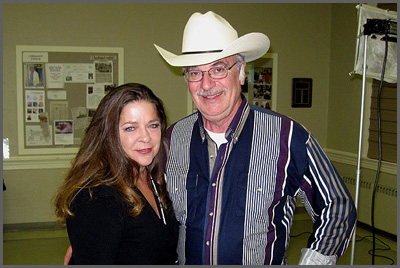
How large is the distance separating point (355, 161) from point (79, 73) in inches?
141

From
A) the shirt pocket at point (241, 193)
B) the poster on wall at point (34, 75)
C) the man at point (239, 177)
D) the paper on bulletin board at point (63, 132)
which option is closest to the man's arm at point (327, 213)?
the man at point (239, 177)

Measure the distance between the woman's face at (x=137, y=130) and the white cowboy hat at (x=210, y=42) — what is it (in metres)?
0.29

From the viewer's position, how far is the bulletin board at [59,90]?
4527 millimetres

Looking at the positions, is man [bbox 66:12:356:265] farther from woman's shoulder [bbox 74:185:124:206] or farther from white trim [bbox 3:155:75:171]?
white trim [bbox 3:155:75:171]

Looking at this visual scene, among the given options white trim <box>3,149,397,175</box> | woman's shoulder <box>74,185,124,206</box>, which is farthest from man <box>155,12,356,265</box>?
white trim <box>3,149,397,175</box>

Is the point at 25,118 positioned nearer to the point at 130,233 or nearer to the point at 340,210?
the point at 130,233

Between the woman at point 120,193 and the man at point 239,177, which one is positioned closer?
the woman at point 120,193

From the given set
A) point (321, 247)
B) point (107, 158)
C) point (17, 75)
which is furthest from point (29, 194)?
point (321, 247)

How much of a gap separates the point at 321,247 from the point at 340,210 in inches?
6.6

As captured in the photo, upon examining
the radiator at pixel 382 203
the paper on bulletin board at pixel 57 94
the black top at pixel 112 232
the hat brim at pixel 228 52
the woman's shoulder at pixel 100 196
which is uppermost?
the hat brim at pixel 228 52

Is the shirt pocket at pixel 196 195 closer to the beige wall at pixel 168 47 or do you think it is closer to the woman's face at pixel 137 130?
the woman's face at pixel 137 130

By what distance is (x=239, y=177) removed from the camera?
1610mm

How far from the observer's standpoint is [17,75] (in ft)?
14.7

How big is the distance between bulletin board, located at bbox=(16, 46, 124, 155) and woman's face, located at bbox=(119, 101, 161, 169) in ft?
11.0
